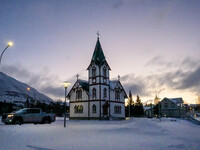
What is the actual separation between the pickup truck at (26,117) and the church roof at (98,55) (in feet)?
81.2

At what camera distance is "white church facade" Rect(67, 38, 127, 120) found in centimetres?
4312

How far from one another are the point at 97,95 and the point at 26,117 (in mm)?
24673

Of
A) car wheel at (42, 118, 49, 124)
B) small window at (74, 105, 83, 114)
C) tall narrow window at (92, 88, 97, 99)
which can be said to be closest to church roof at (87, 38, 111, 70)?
tall narrow window at (92, 88, 97, 99)

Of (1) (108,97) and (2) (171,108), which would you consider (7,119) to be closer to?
(1) (108,97)

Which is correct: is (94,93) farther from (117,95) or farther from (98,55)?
(98,55)

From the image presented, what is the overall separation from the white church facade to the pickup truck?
21.5m

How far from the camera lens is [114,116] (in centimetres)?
4572

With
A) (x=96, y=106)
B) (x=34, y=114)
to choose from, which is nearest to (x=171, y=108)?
(x=96, y=106)

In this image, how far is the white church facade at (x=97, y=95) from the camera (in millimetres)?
43116

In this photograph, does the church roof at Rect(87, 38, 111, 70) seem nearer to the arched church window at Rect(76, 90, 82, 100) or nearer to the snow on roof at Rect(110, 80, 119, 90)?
the snow on roof at Rect(110, 80, 119, 90)

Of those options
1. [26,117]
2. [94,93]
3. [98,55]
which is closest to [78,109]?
[94,93]

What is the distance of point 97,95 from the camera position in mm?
43094

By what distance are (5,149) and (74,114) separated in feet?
132

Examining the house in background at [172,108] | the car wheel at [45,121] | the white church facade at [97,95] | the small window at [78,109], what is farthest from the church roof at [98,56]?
the house in background at [172,108]
